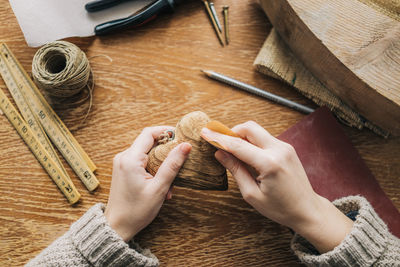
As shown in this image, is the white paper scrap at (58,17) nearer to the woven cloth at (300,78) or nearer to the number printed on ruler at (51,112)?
the number printed on ruler at (51,112)

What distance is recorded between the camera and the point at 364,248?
0.71m

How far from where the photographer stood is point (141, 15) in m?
0.93

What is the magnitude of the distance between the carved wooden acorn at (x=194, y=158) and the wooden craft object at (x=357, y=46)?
1.17 ft

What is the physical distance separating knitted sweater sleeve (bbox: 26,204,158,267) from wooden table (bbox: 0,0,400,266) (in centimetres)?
11

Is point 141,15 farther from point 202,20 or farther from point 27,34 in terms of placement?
point 27,34

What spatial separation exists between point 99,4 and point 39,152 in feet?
1.59

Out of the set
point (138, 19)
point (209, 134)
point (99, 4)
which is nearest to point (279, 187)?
point (209, 134)

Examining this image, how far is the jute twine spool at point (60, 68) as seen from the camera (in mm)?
806

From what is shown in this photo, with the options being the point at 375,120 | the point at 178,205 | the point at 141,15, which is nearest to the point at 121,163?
the point at 178,205

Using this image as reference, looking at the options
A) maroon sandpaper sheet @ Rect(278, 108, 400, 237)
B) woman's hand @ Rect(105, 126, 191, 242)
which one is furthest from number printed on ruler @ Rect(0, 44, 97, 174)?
maroon sandpaper sheet @ Rect(278, 108, 400, 237)

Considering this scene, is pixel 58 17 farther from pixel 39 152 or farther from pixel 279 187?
pixel 279 187

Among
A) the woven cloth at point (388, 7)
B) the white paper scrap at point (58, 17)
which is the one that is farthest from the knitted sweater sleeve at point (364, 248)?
the white paper scrap at point (58, 17)

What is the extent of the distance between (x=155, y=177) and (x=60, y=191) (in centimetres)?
33

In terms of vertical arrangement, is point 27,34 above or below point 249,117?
above
